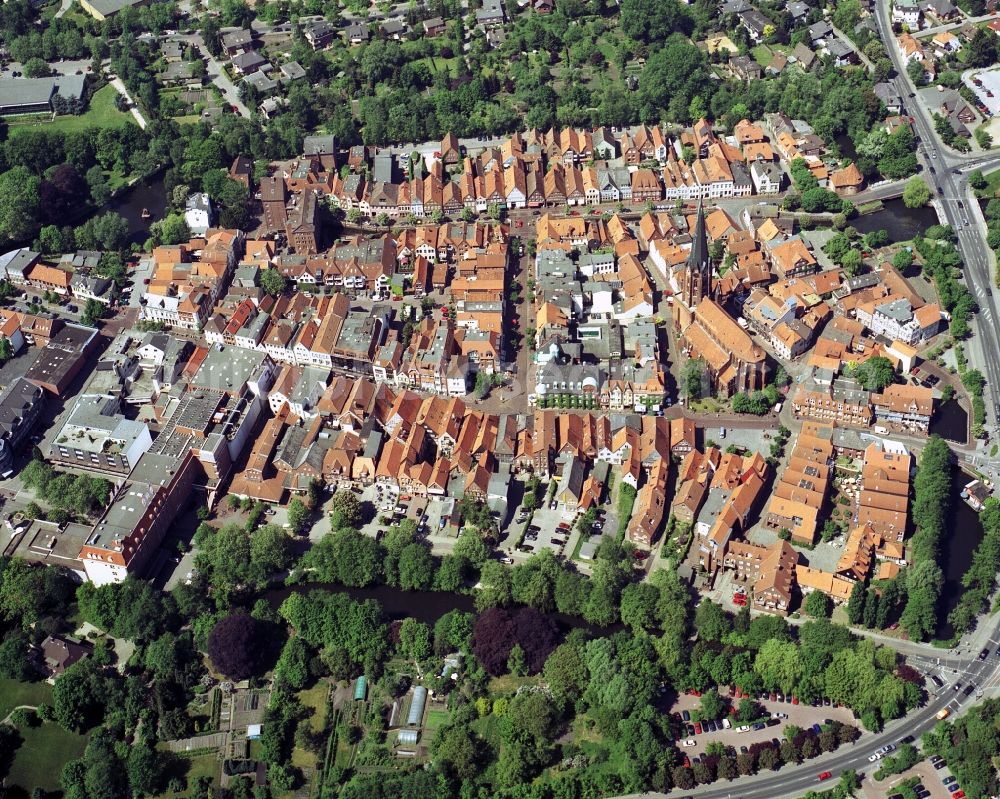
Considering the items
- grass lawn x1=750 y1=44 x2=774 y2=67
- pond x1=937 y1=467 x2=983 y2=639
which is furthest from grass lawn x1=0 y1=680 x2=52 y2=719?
grass lawn x1=750 y1=44 x2=774 y2=67

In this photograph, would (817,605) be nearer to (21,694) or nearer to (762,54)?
(21,694)

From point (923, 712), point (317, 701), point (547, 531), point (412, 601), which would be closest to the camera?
point (923, 712)

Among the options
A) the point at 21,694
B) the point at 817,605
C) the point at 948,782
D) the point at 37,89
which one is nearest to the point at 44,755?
the point at 21,694

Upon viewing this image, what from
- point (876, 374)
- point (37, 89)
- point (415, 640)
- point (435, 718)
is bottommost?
point (435, 718)

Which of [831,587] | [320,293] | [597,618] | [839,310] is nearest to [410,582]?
[597,618]

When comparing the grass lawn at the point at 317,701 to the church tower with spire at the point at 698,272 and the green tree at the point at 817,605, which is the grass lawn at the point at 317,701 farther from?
the church tower with spire at the point at 698,272

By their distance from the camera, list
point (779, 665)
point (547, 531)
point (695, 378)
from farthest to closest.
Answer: point (695, 378) < point (547, 531) < point (779, 665)

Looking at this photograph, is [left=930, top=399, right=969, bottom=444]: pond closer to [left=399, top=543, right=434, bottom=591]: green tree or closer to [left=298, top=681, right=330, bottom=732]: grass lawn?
[left=399, top=543, right=434, bottom=591]: green tree
